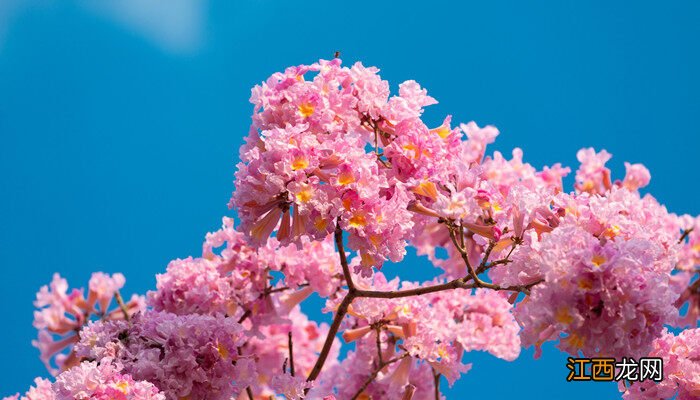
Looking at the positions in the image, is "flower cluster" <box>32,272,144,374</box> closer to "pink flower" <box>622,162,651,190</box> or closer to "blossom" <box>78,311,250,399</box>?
"blossom" <box>78,311,250,399</box>

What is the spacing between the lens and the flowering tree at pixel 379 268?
1.67 metres

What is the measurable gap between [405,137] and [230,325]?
2.55 feet

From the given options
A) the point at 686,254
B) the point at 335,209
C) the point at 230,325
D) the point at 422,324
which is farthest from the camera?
the point at 686,254

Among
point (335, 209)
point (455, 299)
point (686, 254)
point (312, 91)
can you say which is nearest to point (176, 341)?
point (335, 209)

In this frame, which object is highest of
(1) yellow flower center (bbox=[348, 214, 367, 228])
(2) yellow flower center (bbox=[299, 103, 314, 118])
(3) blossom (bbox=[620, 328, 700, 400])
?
(2) yellow flower center (bbox=[299, 103, 314, 118])

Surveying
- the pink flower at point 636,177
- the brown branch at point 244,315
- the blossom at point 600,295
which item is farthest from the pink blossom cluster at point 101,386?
the pink flower at point 636,177

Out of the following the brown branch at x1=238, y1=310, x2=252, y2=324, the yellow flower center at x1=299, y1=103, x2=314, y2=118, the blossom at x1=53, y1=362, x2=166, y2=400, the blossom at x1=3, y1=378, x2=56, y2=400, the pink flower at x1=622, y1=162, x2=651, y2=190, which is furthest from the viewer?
the pink flower at x1=622, y1=162, x2=651, y2=190

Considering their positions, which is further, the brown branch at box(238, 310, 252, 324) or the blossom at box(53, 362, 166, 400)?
the brown branch at box(238, 310, 252, 324)

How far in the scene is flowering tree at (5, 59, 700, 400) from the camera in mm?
1674

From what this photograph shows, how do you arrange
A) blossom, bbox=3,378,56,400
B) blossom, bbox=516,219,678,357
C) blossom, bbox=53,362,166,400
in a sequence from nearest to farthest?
blossom, bbox=516,219,678,357 < blossom, bbox=53,362,166,400 < blossom, bbox=3,378,56,400

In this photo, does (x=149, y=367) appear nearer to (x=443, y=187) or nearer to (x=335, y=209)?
(x=335, y=209)

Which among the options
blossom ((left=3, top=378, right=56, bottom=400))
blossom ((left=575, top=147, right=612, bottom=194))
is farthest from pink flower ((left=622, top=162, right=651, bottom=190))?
blossom ((left=3, top=378, right=56, bottom=400))

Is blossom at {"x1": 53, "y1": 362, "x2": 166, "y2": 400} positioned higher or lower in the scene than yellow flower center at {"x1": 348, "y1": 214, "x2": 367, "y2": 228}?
lower

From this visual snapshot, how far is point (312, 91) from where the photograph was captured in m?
2.14
